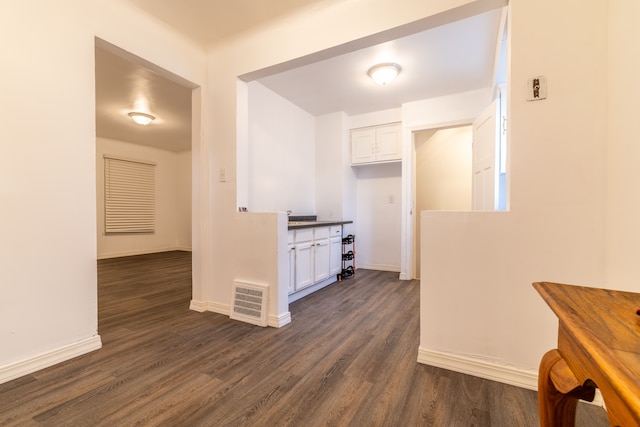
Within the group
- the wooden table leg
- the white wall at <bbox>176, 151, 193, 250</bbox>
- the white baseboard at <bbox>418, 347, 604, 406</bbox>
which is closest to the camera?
the wooden table leg

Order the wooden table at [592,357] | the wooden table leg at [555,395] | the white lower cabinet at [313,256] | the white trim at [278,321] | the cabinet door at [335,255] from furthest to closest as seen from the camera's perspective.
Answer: the cabinet door at [335,255] → the white lower cabinet at [313,256] → the white trim at [278,321] → the wooden table leg at [555,395] → the wooden table at [592,357]

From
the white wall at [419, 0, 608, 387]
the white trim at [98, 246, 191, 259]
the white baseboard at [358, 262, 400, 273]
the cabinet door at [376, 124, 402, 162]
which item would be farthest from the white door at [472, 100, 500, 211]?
Result: the white trim at [98, 246, 191, 259]

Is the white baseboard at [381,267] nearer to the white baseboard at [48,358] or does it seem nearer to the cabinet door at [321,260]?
the cabinet door at [321,260]

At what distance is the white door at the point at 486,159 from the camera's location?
2.52m

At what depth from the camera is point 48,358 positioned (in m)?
1.76

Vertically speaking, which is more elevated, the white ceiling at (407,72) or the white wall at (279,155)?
the white ceiling at (407,72)

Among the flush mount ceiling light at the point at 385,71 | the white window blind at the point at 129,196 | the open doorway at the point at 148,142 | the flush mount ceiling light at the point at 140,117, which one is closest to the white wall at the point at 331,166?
the flush mount ceiling light at the point at 385,71

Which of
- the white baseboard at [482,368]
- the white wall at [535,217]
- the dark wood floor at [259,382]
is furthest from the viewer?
the white baseboard at [482,368]

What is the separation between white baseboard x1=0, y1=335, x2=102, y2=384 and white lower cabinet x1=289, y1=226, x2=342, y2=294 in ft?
5.54

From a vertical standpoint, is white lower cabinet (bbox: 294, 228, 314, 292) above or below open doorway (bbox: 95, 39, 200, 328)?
below

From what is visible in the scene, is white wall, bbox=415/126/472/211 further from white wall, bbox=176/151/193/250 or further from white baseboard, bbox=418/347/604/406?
white wall, bbox=176/151/193/250

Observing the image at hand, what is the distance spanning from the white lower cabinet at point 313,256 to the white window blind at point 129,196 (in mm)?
4957

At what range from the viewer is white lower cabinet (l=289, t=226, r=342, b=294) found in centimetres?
307

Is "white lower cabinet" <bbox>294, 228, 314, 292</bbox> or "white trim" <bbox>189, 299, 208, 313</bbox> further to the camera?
"white lower cabinet" <bbox>294, 228, 314, 292</bbox>
